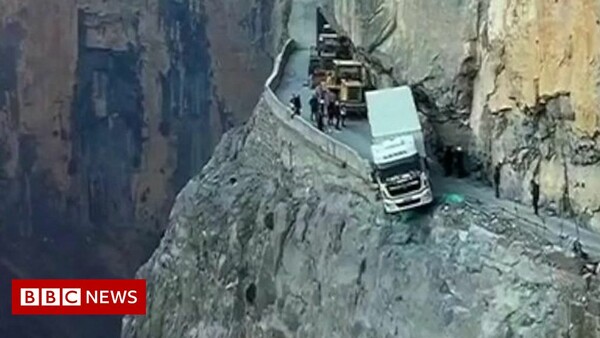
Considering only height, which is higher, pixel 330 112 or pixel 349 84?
pixel 349 84

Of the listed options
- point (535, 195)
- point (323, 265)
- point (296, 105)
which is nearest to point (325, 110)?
point (296, 105)

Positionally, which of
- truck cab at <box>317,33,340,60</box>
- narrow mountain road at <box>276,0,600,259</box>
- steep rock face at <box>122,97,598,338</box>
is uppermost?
truck cab at <box>317,33,340,60</box>

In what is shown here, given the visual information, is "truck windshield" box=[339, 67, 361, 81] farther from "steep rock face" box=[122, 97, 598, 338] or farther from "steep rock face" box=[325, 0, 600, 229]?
"steep rock face" box=[325, 0, 600, 229]

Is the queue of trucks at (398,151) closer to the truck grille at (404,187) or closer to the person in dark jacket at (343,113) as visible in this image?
the truck grille at (404,187)

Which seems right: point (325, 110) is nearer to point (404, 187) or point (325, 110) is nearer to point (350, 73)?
point (350, 73)

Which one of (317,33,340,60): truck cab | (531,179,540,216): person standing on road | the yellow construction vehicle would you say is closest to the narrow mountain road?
(531,179,540,216): person standing on road

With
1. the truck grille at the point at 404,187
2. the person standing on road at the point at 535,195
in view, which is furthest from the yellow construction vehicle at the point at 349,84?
the person standing on road at the point at 535,195
